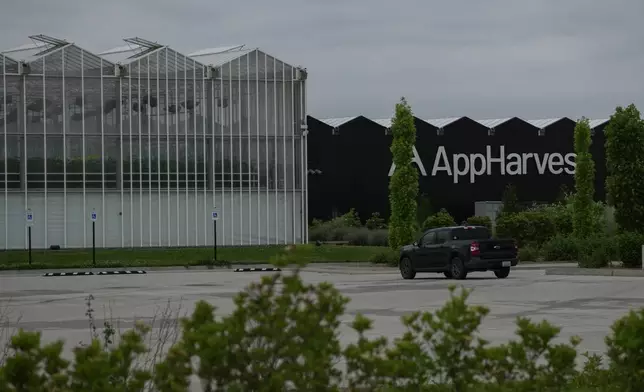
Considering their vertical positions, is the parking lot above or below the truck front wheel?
below

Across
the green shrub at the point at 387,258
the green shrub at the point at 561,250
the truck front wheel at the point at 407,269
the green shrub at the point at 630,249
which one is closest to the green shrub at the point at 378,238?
the green shrub at the point at 561,250

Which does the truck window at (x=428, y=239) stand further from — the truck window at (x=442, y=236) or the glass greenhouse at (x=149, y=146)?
the glass greenhouse at (x=149, y=146)

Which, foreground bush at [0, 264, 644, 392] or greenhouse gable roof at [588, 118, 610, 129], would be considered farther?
greenhouse gable roof at [588, 118, 610, 129]

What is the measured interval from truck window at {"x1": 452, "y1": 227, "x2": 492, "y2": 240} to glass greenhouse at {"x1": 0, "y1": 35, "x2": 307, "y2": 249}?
2875 cm

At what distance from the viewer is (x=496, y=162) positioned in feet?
260

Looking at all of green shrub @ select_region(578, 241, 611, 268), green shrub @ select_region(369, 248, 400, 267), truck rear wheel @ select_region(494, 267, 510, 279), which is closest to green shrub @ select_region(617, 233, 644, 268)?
green shrub @ select_region(578, 241, 611, 268)

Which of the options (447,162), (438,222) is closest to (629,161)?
(438,222)

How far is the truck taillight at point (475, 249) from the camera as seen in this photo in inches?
1378

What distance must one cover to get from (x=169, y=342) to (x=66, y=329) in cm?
367

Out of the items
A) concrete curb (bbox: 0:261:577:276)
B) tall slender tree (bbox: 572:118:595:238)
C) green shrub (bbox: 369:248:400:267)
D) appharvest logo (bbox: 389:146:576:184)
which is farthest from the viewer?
appharvest logo (bbox: 389:146:576:184)

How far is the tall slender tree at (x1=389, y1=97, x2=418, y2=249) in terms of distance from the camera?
47.5 m

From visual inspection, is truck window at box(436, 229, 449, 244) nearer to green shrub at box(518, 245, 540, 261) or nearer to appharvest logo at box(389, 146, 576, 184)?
green shrub at box(518, 245, 540, 261)

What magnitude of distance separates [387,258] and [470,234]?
A: 939 centimetres

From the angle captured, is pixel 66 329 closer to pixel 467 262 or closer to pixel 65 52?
pixel 467 262
